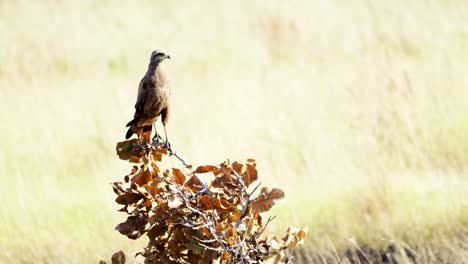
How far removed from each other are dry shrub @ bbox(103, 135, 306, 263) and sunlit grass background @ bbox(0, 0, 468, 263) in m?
1.88

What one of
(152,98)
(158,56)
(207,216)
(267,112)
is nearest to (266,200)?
(207,216)

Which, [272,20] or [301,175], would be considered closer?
[301,175]

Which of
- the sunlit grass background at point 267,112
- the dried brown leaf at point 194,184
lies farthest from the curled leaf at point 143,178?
the sunlit grass background at point 267,112

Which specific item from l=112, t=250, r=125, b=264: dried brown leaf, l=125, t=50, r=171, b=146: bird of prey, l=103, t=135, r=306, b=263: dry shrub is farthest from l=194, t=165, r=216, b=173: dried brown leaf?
l=125, t=50, r=171, b=146: bird of prey

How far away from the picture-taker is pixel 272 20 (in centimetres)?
838

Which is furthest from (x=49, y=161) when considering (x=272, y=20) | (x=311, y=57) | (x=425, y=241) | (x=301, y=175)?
(x=272, y=20)

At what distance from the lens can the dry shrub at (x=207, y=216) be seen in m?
2.37

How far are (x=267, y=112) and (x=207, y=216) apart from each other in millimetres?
3550

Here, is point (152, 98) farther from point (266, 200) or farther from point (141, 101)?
point (266, 200)

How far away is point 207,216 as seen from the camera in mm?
2408

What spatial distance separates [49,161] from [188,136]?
0.84 m

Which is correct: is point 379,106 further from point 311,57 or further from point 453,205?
point 311,57

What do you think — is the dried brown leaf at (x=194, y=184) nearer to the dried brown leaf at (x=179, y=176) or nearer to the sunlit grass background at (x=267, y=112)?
the dried brown leaf at (x=179, y=176)

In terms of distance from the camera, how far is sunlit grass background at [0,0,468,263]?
180 inches
